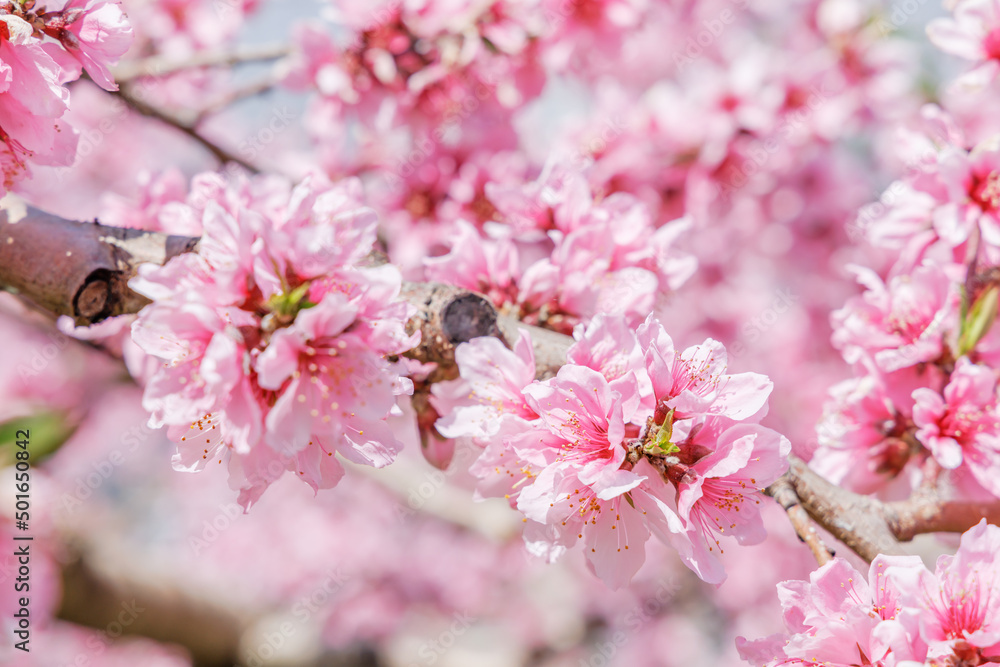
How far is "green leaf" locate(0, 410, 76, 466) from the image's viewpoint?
1.33 meters

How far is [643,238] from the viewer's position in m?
1.35

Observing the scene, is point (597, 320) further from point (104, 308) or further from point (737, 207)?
point (737, 207)

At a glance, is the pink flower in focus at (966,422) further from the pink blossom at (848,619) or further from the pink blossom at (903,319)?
the pink blossom at (848,619)

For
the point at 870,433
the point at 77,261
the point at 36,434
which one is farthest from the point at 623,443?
the point at 36,434

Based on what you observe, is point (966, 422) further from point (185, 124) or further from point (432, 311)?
point (185, 124)

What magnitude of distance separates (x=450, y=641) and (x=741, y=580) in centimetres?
200

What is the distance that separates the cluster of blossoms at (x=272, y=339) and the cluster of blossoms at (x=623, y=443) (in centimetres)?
17

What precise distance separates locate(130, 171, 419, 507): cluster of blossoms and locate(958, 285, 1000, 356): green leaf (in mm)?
1029

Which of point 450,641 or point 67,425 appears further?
point 450,641

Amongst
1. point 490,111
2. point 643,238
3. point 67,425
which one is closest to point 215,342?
point 643,238

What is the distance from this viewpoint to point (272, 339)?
80cm

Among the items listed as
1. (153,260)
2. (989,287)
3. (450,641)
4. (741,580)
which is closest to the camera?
(153,260)

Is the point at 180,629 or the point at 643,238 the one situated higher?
the point at 643,238

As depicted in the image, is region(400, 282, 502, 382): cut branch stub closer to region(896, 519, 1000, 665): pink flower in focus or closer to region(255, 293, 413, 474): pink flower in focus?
region(255, 293, 413, 474): pink flower in focus
